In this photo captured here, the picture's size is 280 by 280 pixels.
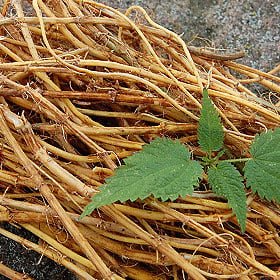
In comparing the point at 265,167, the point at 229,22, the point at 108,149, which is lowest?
the point at 108,149

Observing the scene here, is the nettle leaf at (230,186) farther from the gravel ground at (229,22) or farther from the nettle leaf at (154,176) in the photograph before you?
the gravel ground at (229,22)

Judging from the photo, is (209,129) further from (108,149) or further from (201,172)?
(108,149)

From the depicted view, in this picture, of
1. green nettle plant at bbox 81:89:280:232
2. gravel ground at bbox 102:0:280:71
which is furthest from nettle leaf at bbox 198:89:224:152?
gravel ground at bbox 102:0:280:71

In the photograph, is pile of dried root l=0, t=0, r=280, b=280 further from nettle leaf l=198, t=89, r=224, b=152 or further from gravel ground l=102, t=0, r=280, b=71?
gravel ground l=102, t=0, r=280, b=71

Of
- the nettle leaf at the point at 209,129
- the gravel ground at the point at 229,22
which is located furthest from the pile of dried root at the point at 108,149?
the gravel ground at the point at 229,22

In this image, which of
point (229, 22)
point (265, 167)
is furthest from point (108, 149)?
point (229, 22)

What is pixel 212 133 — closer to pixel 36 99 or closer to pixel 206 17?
pixel 36 99
